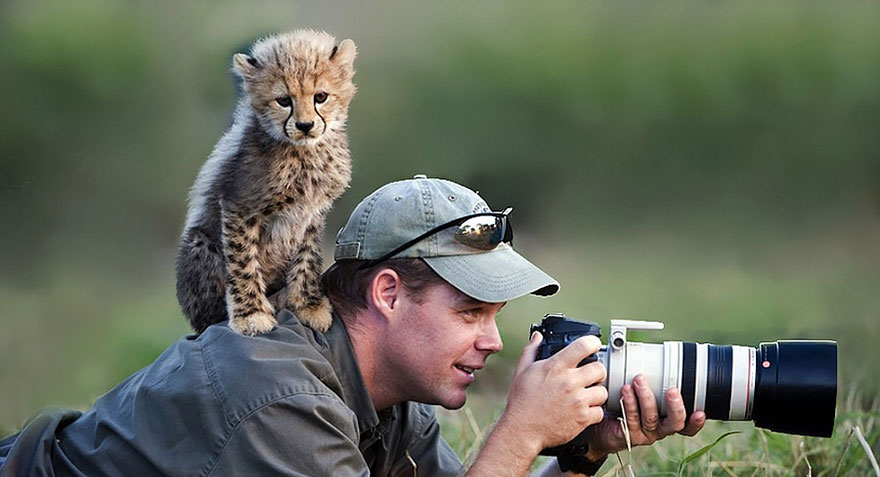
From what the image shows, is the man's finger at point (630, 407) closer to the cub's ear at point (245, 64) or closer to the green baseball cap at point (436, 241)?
the green baseball cap at point (436, 241)

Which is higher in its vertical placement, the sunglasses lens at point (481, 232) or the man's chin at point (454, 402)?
the sunglasses lens at point (481, 232)

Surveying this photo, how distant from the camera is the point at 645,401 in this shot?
2.63 meters

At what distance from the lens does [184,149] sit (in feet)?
23.5

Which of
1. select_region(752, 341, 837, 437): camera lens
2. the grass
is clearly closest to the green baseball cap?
select_region(752, 341, 837, 437): camera lens

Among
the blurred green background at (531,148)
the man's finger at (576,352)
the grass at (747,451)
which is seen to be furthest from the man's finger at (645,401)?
the blurred green background at (531,148)

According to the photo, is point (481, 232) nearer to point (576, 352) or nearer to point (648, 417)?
point (576, 352)

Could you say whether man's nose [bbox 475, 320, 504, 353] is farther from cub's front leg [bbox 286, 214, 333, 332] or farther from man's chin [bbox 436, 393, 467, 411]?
cub's front leg [bbox 286, 214, 333, 332]

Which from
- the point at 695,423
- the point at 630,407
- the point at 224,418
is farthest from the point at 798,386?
the point at 224,418

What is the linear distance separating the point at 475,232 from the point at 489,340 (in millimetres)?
235

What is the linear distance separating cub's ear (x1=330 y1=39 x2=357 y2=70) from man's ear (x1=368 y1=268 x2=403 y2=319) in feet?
1.61

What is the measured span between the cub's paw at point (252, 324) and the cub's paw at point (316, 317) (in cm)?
11

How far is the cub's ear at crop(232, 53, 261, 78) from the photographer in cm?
283

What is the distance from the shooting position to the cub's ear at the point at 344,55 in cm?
286

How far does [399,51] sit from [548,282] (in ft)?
17.7
